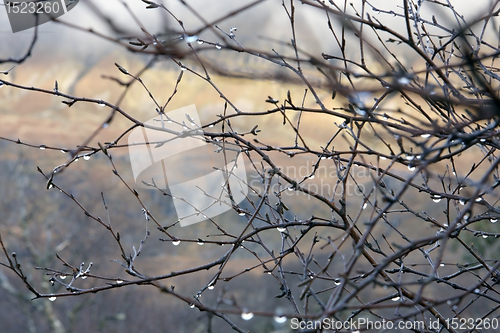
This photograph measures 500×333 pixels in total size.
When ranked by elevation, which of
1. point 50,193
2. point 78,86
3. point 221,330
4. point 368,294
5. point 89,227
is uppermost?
point 78,86

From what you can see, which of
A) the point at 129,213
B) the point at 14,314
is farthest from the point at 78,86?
the point at 14,314

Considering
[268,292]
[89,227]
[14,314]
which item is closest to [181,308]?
Result: [268,292]

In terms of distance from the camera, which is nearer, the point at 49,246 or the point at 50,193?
the point at 49,246

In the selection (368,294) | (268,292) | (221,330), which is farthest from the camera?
(221,330)

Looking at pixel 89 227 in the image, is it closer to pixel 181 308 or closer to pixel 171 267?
pixel 171 267

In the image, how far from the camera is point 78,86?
13195mm

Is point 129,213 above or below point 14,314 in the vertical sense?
above

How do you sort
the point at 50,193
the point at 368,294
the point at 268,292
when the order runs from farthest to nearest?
the point at 50,193, the point at 268,292, the point at 368,294

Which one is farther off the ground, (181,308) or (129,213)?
(129,213)

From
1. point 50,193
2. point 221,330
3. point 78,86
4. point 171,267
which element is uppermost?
point 78,86

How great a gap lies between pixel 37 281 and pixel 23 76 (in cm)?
704

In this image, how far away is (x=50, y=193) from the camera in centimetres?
1306

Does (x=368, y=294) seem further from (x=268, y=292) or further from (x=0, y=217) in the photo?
(x=0, y=217)

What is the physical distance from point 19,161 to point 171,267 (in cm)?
564
